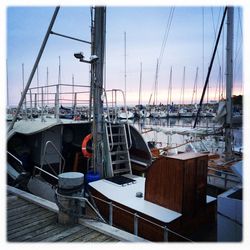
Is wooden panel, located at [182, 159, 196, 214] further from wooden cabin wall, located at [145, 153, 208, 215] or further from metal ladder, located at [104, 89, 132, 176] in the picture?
metal ladder, located at [104, 89, 132, 176]

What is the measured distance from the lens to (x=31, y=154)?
9.12 meters

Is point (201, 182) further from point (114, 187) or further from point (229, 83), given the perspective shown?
point (229, 83)

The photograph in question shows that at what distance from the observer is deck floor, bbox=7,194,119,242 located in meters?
3.57

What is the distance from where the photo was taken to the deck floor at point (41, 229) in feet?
11.7

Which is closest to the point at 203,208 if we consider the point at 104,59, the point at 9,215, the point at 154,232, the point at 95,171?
the point at 154,232

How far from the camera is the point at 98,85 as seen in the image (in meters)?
7.60

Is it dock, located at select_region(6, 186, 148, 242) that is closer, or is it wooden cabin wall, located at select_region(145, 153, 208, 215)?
dock, located at select_region(6, 186, 148, 242)

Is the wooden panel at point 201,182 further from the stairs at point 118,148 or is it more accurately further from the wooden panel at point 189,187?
the stairs at point 118,148

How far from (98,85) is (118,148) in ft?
7.55

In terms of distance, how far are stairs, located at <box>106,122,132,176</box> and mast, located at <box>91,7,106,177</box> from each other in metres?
0.36

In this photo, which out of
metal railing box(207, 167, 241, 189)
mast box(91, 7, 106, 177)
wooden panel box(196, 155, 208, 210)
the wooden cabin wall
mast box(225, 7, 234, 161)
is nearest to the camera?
the wooden cabin wall

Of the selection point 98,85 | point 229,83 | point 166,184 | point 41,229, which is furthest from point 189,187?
point 229,83

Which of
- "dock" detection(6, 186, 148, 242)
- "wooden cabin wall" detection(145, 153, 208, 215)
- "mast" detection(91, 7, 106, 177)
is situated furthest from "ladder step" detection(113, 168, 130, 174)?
"dock" detection(6, 186, 148, 242)

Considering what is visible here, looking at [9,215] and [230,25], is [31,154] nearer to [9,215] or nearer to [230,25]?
[9,215]
